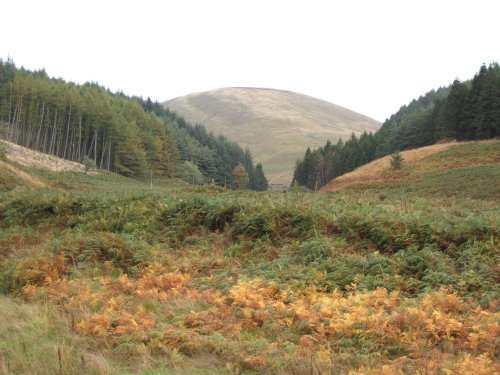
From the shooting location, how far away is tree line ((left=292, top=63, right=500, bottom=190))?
6169 centimetres

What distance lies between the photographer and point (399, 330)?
700 cm

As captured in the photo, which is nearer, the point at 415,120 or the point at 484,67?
the point at 484,67

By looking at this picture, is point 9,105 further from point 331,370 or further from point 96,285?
point 331,370

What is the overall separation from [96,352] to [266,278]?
4783 millimetres

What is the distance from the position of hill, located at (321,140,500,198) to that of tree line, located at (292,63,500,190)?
9154 mm

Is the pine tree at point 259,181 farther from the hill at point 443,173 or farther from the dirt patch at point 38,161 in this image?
the hill at point 443,173

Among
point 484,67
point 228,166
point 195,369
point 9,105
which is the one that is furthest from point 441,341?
point 228,166

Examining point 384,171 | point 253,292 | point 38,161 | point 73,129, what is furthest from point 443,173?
point 73,129

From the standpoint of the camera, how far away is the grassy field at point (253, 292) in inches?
254

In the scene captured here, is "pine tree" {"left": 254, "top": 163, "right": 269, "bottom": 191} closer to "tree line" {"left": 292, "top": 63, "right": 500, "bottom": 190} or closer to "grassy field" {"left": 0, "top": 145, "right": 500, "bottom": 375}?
"tree line" {"left": 292, "top": 63, "right": 500, "bottom": 190}

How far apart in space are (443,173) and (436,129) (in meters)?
36.1

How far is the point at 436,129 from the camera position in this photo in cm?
7569

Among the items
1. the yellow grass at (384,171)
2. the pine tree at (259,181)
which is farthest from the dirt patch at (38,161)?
the pine tree at (259,181)

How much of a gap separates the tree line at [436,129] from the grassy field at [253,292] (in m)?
37.9
